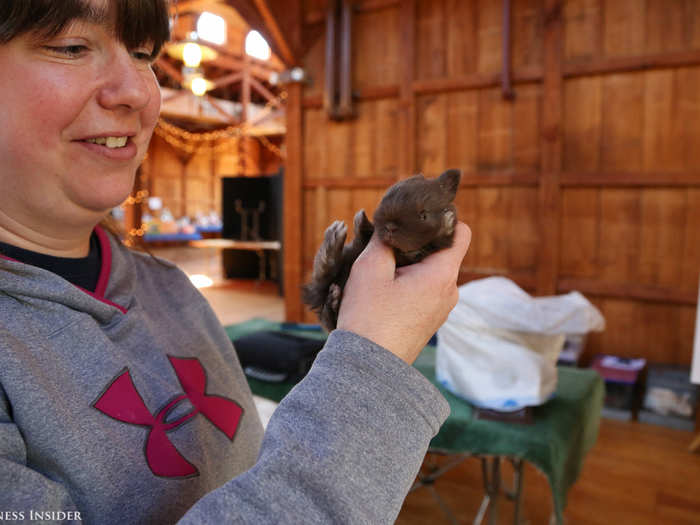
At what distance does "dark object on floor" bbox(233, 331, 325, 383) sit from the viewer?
220 centimetres

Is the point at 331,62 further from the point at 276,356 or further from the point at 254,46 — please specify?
the point at 254,46

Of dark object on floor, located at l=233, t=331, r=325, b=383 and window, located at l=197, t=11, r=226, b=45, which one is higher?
window, located at l=197, t=11, r=226, b=45

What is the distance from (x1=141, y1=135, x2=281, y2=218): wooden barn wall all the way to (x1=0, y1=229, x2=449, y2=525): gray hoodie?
13.0 metres

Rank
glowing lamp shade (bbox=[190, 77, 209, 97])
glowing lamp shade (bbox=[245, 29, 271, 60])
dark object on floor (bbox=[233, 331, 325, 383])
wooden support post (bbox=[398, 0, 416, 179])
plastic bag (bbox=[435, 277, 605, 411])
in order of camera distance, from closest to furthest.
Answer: plastic bag (bbox=[435, 277, 605, 411]) < dark object on floor (bbox=[233, 331, 325, 383]) < wooden support post (bbox=[398, 0, 416, 179]) < glowing lamp shade (bbox=[190, 77, 209, 97]) < glowing lamp shade (bbox=[245, 29, 271, 60])

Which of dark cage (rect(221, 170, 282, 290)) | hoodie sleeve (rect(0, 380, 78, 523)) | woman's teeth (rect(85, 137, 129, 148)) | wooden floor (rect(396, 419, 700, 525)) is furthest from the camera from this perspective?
dark cage (rect(221, 170, 282, 290))

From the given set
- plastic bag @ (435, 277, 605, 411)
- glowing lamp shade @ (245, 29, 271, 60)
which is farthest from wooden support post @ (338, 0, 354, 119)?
glowing lamp shade @ (245, 29, 271, 60)

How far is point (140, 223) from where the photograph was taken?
10688 mm

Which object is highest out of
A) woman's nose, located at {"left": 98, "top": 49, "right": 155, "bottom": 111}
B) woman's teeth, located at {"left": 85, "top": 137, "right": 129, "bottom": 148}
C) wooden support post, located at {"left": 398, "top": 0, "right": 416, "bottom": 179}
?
wooden support post, located at {"left": 398, "top": 0, "right": 416, "bottom": 179}

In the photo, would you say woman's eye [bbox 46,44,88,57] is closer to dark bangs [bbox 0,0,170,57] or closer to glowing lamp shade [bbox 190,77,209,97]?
dark bangs [bbox 0,0,170,57]

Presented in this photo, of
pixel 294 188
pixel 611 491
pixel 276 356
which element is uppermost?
pixel 294 188

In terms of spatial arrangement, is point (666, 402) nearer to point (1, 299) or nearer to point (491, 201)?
point (491, 201)

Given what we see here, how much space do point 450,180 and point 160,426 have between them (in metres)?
0.59

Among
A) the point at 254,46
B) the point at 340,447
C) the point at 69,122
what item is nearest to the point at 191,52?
the point at 254,46

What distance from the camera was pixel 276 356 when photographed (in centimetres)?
223
